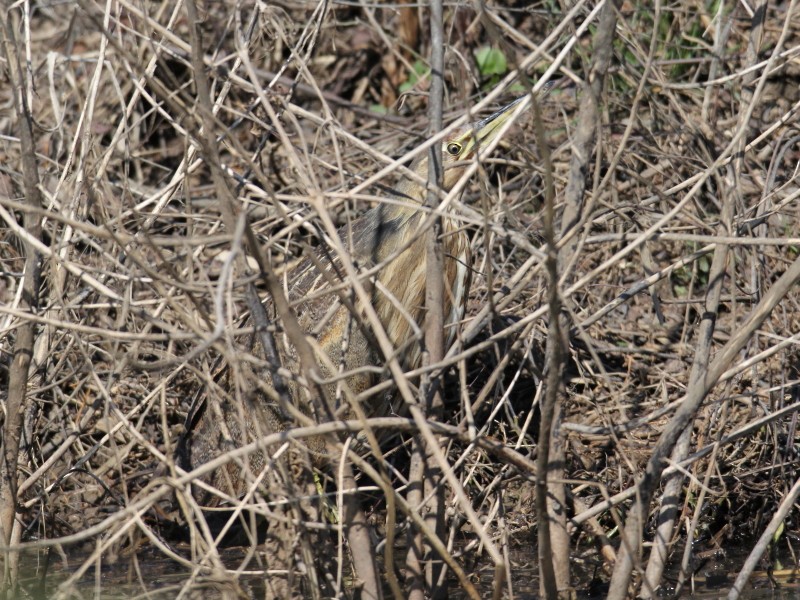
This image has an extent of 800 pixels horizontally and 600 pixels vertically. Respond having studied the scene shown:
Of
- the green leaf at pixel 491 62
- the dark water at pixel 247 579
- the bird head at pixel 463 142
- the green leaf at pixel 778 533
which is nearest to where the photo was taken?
the dark water at pixel 247 579

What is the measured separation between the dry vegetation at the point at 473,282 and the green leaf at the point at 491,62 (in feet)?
0.09

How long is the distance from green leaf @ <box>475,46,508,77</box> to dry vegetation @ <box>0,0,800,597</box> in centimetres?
3

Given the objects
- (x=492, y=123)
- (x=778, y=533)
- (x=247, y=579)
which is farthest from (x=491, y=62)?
(x=247, y=579)

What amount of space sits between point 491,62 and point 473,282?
1176 millimetres

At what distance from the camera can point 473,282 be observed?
3.61m

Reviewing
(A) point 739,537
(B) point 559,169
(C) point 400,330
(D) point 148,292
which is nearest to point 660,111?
(B) point 559,169

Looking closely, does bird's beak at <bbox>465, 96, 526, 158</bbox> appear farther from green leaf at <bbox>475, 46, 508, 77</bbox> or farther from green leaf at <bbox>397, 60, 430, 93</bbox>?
green leaf at <bbox>397, 60, 430, 93</bbox>

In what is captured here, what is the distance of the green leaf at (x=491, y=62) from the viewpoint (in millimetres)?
4309

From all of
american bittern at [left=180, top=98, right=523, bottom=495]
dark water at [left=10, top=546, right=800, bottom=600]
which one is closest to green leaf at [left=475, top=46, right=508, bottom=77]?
american bittern at [left=180, top=98, right=523, bottom=495]

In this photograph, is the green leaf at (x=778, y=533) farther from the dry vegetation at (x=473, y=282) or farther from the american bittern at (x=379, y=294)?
the american bittern at (x=379, y=294)

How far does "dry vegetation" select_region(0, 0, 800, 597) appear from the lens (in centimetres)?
202

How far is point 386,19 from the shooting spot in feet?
15.3

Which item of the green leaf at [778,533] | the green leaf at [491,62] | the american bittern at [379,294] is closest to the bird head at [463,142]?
the american bittern at [379,294]

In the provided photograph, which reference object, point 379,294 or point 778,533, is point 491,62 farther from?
point 778,533
